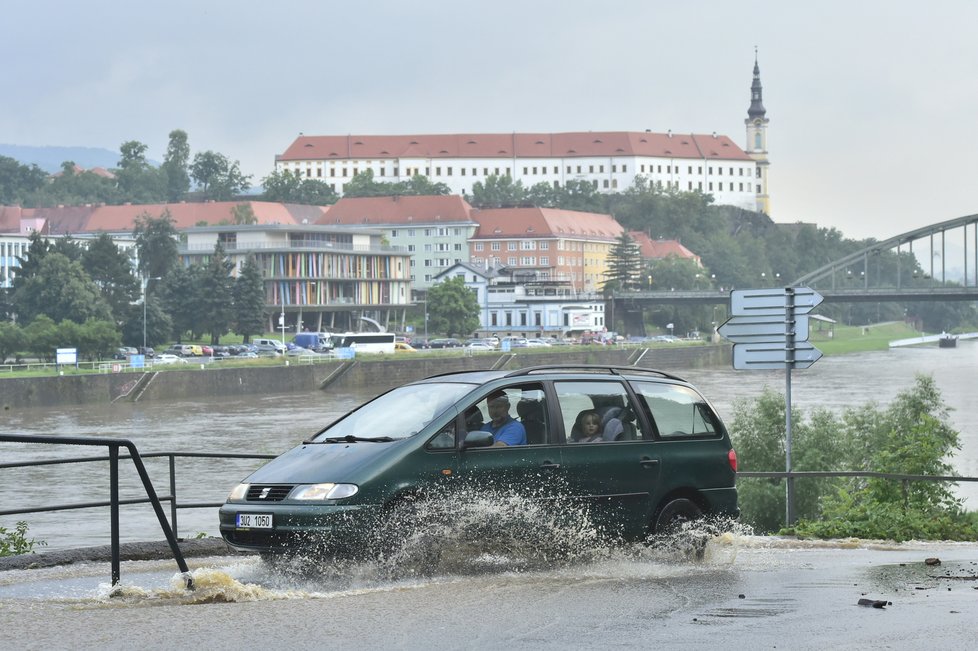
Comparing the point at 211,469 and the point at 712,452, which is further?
the point at 211,469

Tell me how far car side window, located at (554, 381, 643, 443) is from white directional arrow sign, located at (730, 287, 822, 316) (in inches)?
201

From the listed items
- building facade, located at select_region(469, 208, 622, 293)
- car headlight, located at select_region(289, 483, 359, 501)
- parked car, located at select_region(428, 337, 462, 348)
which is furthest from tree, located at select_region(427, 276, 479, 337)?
car headlight, located at select_region(289, 483, 359, 501)

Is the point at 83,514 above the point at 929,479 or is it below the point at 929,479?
below

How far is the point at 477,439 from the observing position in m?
10.1

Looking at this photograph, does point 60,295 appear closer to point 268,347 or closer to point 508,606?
point 268,347

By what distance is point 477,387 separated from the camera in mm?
10547

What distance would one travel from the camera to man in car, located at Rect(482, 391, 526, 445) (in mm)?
10523

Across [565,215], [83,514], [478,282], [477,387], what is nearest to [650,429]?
[477,387]

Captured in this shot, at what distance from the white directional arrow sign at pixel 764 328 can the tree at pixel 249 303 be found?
9736 cm

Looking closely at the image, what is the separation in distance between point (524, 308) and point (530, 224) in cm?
3284

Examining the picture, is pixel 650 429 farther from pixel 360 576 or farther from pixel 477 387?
pixel 360 576

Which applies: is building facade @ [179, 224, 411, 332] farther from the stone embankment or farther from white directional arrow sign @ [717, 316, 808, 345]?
white directional arrow sign @ [717, 316, 808, 345]

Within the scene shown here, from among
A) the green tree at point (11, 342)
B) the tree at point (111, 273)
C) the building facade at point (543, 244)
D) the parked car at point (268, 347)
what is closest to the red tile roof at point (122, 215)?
the building facade at point (543, 244)

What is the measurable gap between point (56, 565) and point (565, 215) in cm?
17615
